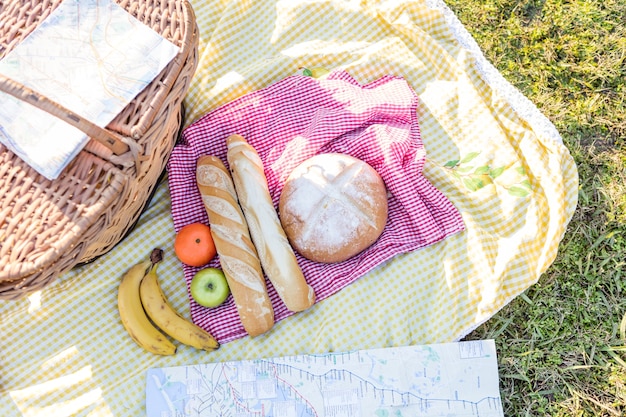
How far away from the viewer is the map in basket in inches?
49.4

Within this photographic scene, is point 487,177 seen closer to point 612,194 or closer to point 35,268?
point 612,194

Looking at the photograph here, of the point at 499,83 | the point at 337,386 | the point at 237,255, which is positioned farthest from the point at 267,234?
the point at 499,83

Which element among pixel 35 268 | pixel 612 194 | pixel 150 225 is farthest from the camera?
pixel 612 194

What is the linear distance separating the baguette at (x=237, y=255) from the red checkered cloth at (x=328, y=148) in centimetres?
7

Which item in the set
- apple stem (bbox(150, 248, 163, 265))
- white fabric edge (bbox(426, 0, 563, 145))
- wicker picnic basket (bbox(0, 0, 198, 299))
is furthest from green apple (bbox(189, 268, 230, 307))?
white fabric edge (bbox(426, 0, 563, 145))

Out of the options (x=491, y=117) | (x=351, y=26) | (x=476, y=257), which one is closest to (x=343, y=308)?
(x=476, y=257)

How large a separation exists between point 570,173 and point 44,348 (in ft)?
5.21

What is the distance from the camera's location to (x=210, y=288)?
154 cm

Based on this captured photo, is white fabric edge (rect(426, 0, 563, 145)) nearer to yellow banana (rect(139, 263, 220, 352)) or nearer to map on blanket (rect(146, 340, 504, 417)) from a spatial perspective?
map on blanket (rect(146, 340, 504, 417))

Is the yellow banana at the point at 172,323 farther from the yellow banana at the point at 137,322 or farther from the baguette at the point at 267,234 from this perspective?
the baguette at the point at 267,234

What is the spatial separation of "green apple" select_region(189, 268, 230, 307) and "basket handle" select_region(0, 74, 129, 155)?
1.62 ft

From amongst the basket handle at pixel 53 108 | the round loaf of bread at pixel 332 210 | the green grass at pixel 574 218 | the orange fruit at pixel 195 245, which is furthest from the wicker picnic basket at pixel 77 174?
the green grass at pixel 574 218

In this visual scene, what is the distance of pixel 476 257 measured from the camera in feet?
5.29

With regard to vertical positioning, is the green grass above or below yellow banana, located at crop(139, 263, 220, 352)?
below
